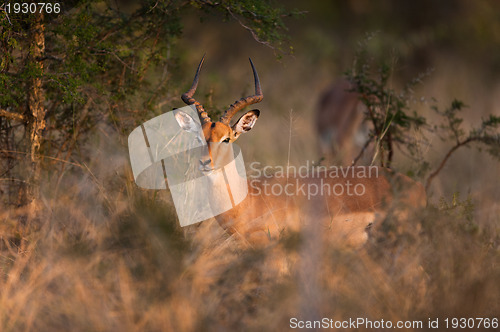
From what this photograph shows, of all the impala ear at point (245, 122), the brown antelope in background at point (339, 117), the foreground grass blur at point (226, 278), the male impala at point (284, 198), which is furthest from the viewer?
the brown antelope in background at point (339, 117)

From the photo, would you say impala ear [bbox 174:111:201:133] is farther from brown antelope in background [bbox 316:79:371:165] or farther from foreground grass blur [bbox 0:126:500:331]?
brown antelope in background [bbox 316:79:371:165]

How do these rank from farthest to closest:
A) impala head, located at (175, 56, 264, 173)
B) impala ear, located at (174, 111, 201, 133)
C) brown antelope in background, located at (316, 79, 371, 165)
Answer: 1. brown antelope in background, located at (316, 79, 371, 165)
2. impala ear, located at (174, 111, 201, 133)
3. impala head, located at (175, 56, 264, 173)

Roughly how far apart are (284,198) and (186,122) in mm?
1384

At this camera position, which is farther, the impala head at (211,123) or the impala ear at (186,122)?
the impala ear at (186,122)

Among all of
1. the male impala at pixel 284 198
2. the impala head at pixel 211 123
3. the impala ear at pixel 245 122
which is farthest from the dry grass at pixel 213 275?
the impala ear at pixel 245 122

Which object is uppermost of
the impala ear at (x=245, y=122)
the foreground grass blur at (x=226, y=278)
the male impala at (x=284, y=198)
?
the impala ear at (x=245, y=122)

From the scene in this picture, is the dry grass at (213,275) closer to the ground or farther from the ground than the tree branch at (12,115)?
closer to the ground

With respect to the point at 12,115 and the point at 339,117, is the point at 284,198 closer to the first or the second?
the point at 12,115

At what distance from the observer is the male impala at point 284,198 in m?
5.47

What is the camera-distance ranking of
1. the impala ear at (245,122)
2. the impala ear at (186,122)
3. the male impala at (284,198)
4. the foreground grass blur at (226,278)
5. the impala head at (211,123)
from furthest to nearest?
the impala ear at (245,122) < the impala ear at (186,122) < the impala head at (211,123) < the male impala at (284,198) < the foreground grass blur at (226,278)

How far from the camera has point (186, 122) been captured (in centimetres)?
618

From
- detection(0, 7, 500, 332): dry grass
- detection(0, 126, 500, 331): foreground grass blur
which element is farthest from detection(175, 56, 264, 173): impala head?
detection(0, 126, 500, 331): foreground grass blur

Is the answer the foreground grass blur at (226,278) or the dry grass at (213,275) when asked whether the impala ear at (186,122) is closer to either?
the dry grass at (213,275)

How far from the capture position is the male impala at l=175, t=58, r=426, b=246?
5.47 meters
